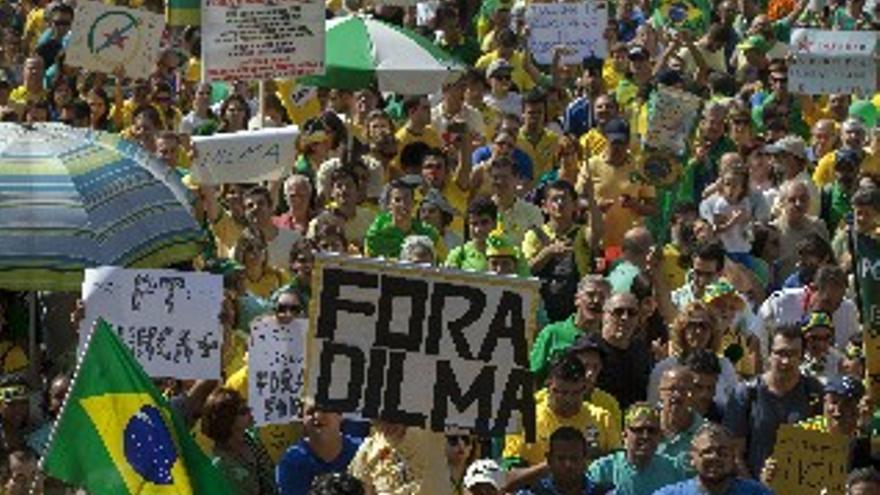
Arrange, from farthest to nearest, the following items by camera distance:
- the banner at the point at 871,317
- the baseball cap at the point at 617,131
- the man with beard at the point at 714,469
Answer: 1. the baseball cap at the point at 617,131
2. the banner at the point at 871,317
3. the man with beard at the point at 714,469

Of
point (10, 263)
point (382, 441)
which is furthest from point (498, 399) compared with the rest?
point (10, 263)

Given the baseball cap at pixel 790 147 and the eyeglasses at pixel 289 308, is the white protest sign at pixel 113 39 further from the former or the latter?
the eyeglasses at pixel 289 308

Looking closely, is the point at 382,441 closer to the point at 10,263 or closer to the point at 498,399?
the point at 498,399

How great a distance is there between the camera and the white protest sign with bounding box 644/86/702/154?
19.4m

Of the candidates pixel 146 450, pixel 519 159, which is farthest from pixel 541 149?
pixel 146 450

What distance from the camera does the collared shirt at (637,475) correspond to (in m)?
13.6

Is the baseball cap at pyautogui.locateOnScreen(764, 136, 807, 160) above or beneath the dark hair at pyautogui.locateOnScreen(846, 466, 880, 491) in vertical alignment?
beneath

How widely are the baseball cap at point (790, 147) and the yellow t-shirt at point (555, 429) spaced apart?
6.04m

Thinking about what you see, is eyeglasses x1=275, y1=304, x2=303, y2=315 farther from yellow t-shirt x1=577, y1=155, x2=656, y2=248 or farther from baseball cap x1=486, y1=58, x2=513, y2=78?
baseball cap x1=486, y1=58, x2=513, y2=78

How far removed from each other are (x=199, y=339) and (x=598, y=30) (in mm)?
9484

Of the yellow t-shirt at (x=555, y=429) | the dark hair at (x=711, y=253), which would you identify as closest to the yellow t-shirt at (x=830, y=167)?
the dark hair at (x=711, y=253)

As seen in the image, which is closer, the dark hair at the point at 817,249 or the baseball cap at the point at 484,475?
the baseball cap at the point at 484,475

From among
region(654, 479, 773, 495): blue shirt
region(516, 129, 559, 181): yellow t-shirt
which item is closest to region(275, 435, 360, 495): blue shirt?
region(654, 479, 773, 495): blue shirt

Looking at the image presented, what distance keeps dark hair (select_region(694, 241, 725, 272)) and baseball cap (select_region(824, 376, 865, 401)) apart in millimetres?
2472
